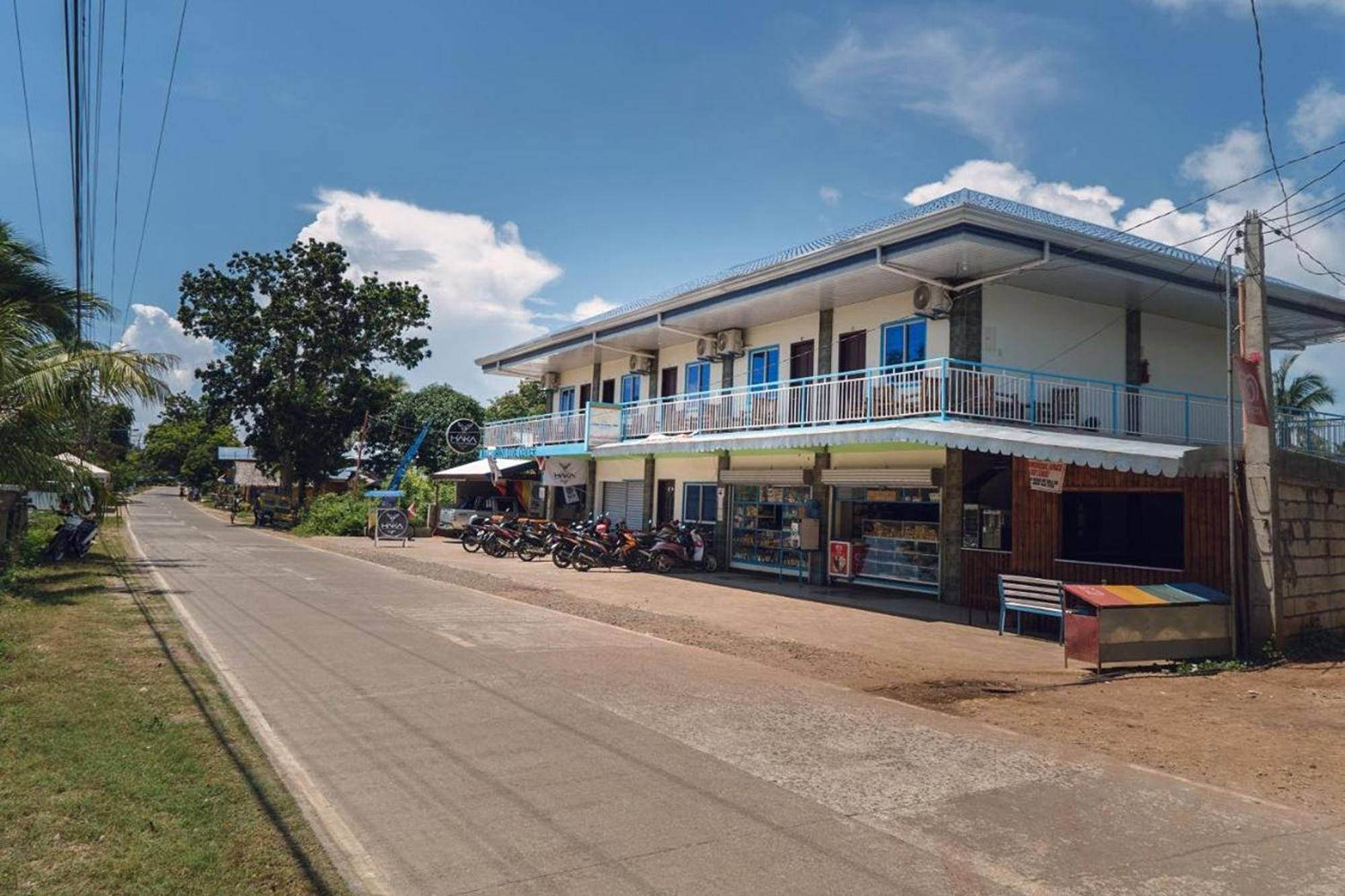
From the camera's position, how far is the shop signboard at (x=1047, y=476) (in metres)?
12.9

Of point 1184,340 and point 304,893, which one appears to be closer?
point 304,893

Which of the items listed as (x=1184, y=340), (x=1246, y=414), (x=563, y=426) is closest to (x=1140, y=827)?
(x=1246, y=414)

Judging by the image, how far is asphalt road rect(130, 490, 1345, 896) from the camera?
4305 millimetres

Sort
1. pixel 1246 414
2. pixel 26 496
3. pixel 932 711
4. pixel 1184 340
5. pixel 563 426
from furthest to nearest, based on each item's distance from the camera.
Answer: pixel 563 426, pixel 26 496, pixel 1184 340, pixel 1246 414, pixel 932 711

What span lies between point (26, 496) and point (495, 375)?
17.0 metres

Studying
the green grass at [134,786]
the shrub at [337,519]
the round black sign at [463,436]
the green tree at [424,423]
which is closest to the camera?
the green grass at [134,786]

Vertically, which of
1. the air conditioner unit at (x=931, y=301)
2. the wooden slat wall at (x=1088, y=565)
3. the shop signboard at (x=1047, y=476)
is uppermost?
the air conditioner unit at (x=931, y=301)

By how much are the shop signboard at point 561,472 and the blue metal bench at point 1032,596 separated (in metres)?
16.6

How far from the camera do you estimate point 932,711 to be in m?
7.97

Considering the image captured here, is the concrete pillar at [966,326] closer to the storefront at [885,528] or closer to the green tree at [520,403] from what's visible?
the storefront at [885,528]

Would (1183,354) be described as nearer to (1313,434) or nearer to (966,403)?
(1313,434)

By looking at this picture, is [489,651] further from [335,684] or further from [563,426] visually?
[563,426]

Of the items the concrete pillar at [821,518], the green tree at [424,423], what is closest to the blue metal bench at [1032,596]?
the concrete pillar at [821,518]

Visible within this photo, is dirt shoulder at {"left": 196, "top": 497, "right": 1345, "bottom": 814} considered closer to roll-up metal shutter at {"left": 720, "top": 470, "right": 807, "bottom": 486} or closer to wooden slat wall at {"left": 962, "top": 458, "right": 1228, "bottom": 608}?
wooden slat wall at {"left": 962, "top": 458, "right": 1228, "bottom": 608}
